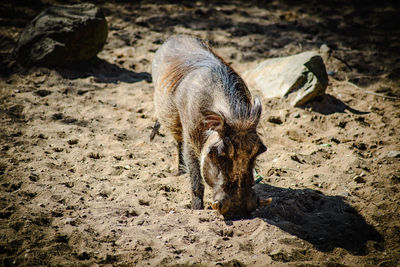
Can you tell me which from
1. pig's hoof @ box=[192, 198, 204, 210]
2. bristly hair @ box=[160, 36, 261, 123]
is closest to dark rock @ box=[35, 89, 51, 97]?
bristly hair @ box=[160, 36, 261, 123]

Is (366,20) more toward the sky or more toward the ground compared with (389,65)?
more toward the sky

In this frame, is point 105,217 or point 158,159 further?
point 158,159

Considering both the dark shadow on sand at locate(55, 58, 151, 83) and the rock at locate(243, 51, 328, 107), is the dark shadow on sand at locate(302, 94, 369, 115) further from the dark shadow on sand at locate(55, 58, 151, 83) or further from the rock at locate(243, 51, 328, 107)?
the dark shadow on sand at locate(55, 58, 151, 83)

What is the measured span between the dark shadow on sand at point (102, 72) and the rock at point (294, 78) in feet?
6.25

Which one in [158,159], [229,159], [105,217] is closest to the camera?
[229,159]

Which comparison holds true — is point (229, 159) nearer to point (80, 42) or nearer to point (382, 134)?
point (382, 134)

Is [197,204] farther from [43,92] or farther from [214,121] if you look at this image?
[43,92]

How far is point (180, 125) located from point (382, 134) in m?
2.51

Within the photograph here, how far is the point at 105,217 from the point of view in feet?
9.27

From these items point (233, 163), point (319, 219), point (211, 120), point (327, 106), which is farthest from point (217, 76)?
point (327, 106)

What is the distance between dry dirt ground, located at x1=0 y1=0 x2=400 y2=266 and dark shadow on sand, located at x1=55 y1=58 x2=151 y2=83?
3 centimetres

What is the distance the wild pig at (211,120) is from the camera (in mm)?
2609

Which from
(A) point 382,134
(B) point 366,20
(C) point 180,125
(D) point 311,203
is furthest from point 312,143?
(B) point 366,20

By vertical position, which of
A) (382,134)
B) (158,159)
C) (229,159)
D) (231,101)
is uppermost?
(231,101)
